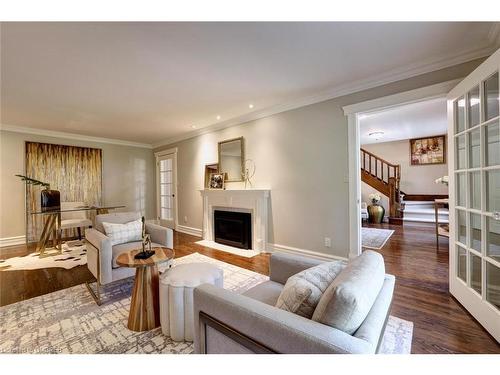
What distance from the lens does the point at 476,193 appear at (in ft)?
6.17

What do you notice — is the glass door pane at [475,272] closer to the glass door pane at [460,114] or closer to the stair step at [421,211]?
the glass door pane at [460,114]

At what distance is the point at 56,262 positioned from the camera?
3303 millimetres

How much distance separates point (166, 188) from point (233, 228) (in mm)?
3031

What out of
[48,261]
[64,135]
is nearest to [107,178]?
[64,135]

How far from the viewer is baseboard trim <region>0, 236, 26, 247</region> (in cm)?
428

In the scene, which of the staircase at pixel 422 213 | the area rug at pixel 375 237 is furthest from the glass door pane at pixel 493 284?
the staircase at pixel 422 213

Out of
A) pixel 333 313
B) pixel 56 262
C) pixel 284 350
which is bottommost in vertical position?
pixel 56 262

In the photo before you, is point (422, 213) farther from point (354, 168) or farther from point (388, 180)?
point (354, 168)

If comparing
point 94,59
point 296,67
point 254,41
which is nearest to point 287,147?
point 296,67

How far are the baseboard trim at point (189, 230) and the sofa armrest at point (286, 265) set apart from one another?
3520 millimetres

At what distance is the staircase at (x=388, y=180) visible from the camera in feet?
19.9

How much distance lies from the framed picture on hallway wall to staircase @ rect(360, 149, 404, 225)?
0.83 metres
